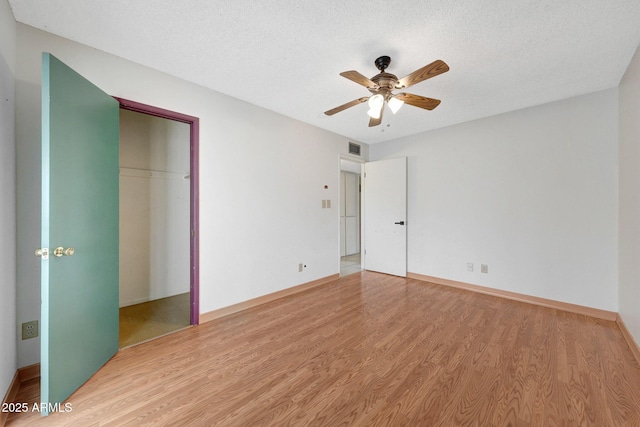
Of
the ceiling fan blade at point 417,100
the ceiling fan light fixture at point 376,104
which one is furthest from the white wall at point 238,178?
the ceiling fan blade at point 417,100

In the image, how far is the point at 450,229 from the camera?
151 inches

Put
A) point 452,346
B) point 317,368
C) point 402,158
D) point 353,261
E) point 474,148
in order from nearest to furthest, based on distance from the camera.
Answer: point 317,368
point 452,346
point 474,148
point 402,158
point 353,261

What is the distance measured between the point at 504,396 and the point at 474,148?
10.4 ft

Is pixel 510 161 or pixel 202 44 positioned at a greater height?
pixel 202 44

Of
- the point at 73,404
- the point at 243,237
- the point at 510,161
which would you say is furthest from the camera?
the point at 510,161

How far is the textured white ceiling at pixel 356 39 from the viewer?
1.60 metres

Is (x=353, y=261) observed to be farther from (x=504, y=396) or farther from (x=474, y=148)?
(x=504, y=396)

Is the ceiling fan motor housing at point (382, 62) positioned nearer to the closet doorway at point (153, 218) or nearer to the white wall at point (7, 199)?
the closet doorway at point (153, 218)

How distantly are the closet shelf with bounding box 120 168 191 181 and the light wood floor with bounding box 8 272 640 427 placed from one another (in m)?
2.05

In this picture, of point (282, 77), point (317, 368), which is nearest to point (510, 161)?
point (282, 77)

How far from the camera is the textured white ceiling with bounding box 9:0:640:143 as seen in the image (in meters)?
1.60

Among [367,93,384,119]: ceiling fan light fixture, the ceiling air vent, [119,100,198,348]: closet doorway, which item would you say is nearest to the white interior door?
the ceiling air vent

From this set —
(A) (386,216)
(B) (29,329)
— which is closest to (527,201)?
(A) (386,216)

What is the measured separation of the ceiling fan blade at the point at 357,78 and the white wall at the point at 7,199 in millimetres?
2157
